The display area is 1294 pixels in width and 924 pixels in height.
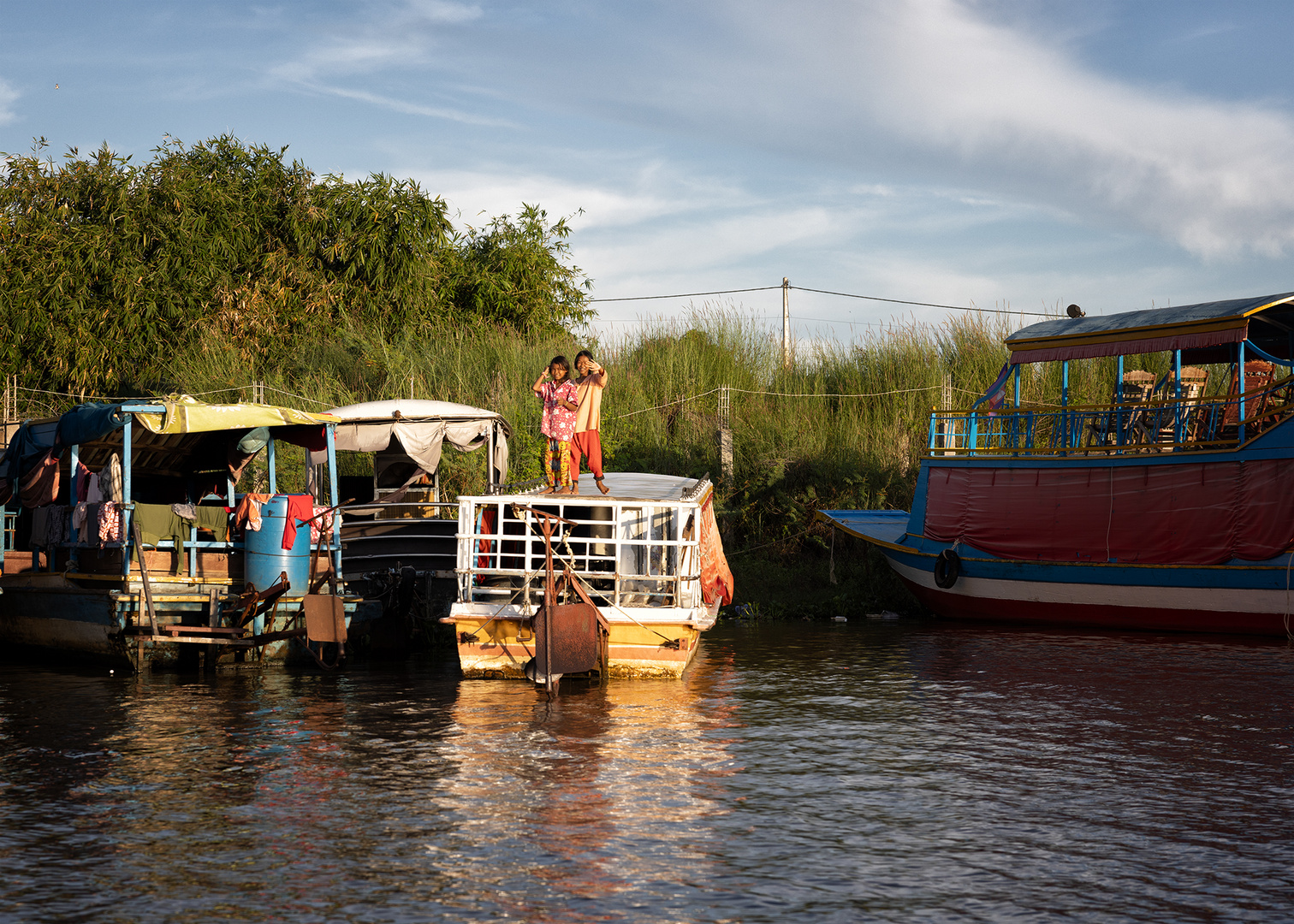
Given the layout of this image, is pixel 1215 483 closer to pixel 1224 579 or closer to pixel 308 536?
pixel 1224 579

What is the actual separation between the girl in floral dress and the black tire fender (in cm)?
809

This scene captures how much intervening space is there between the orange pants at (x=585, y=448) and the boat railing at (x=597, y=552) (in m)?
0.42

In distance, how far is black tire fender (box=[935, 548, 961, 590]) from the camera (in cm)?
1958

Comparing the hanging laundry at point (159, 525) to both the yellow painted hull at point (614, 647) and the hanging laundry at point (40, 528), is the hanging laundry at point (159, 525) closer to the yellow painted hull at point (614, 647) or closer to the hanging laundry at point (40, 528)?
the hanging laundry at point (40, 528)

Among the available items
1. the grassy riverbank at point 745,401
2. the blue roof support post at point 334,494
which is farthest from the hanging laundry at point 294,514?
the grassy riverbank at point 745,401

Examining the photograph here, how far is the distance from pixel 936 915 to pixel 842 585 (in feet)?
52.1

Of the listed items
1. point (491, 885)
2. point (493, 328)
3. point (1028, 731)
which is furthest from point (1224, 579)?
point (493, 328)

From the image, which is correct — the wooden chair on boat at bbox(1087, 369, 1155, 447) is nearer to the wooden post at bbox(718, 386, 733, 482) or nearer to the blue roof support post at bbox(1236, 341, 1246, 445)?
the blue roof support post at bbox(1236, 341, 1246, 445)

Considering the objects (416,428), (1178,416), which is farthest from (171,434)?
(1178,416)

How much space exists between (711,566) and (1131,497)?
6615 mm

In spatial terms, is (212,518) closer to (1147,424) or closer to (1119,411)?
(1119,411)

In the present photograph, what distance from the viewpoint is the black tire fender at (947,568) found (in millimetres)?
19578

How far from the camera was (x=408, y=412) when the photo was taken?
18453mm

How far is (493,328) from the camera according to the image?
3048 cm
